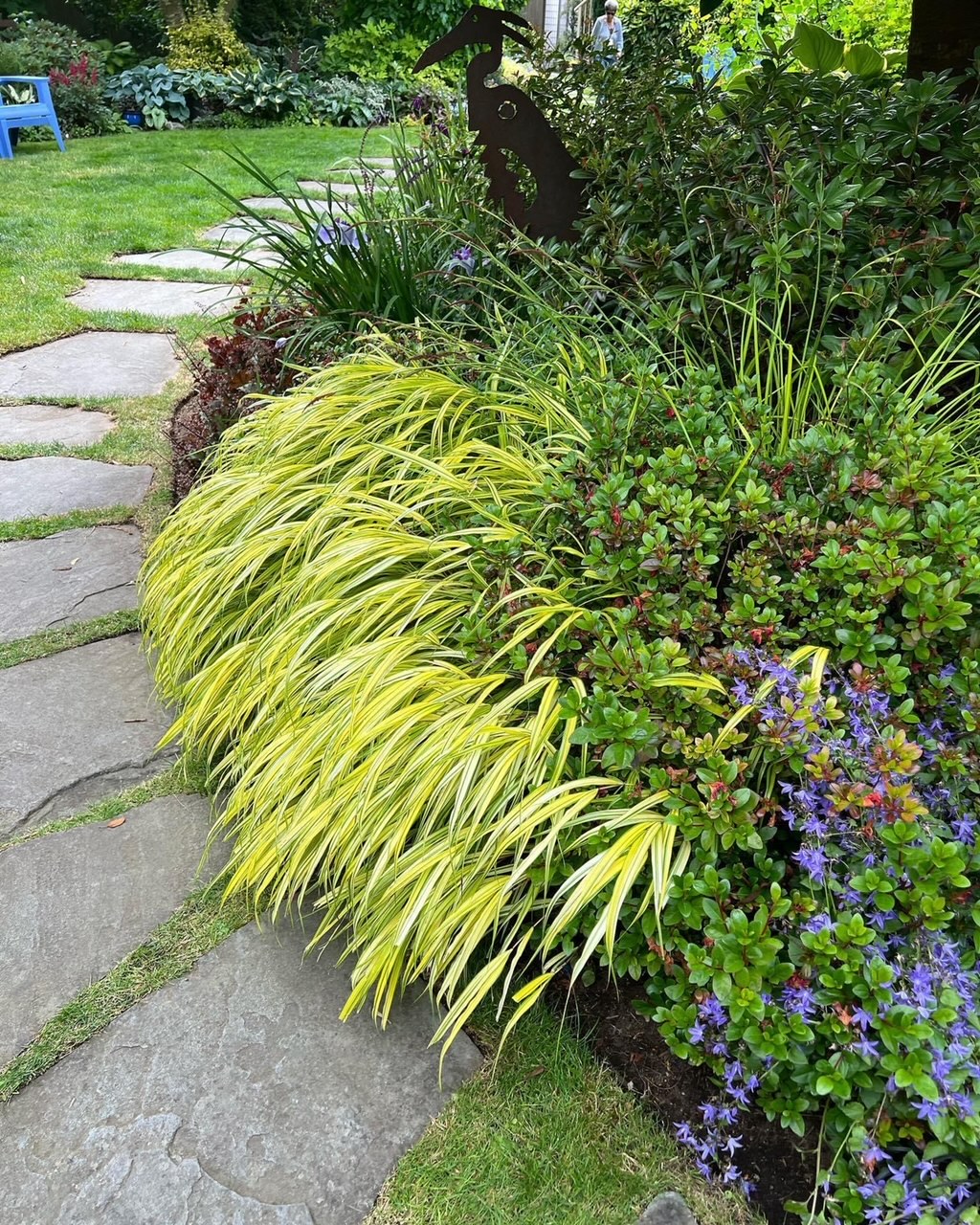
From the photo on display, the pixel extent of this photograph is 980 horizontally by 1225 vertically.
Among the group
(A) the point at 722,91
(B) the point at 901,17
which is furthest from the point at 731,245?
(B) the point at 901,17

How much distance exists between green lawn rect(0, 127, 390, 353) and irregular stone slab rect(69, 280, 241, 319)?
0.30ft

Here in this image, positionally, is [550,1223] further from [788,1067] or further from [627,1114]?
[788,1067]

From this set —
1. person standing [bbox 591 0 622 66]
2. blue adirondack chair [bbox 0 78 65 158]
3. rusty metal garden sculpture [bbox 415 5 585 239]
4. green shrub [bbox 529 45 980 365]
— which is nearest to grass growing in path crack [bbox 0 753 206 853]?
green shrub [bbox 529 45 980 365]

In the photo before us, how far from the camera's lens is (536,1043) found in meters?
1.37

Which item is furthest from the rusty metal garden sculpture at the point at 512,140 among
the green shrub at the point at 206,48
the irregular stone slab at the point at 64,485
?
the green shrub at the point at 206,48

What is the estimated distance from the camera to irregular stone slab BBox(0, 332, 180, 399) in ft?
12.9

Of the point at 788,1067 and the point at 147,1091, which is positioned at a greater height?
the point at 788,1067

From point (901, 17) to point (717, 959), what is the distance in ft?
20.7

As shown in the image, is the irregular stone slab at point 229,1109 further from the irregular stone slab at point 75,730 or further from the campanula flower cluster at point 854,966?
the irregular stone slab at point 75,730

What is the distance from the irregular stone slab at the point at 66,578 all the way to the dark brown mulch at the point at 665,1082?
178 centimetres

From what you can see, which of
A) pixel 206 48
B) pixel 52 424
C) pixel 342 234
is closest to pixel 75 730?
pixel 342 234

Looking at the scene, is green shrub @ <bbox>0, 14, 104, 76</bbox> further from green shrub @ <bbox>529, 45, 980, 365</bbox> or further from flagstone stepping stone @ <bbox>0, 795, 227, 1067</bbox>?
flagstone stepping stone @ <bbox>0, 795, 227, 1067</bbox>

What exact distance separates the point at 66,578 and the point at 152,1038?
167 cm

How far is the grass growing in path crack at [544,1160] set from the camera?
116cm
